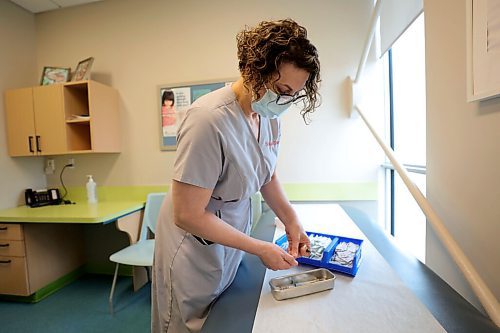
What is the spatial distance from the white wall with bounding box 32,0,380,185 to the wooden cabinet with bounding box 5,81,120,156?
0.60 ft

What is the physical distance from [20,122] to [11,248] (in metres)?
1.08

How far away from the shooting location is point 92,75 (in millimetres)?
2490

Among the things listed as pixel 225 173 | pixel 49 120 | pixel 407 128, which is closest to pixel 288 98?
pixel 225 173

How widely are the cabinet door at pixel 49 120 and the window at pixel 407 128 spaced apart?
8.51 feet

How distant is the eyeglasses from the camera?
798 millimetres

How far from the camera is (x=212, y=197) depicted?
835 mm

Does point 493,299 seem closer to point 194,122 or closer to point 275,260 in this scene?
point 275,260

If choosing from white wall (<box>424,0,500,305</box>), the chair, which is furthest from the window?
the chair

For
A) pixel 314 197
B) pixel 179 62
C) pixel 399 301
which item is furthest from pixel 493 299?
pixel 179 62

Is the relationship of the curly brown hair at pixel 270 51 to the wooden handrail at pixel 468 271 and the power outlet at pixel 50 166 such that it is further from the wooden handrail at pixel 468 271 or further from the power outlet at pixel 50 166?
the power outlet at pixel 50 166

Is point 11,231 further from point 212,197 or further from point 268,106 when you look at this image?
point 268,106

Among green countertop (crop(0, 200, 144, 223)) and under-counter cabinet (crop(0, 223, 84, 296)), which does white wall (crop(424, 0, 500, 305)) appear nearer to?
green countertop (crop(0, 200, 144, 223))

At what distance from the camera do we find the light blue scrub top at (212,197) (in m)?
0.73

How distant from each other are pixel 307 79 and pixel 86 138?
7.84 ft
